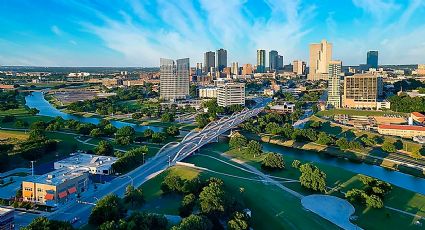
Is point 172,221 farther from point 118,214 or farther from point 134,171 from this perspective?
point 134,171

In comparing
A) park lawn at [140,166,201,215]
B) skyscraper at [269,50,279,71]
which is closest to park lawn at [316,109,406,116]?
park lawn at [140,166,201,215]

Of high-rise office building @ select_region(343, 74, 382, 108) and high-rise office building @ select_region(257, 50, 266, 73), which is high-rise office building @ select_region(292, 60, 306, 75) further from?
high-rise office building @ select_region(343, 74, 382, 108)

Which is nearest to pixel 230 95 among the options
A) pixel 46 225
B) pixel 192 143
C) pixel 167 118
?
pixel 167 118

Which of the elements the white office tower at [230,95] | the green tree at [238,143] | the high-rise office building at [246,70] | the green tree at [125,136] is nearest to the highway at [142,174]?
the green tree at [238,143]

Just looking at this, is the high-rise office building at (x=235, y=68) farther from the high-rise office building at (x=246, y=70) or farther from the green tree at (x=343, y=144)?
the green tree at (x=343, y=144)

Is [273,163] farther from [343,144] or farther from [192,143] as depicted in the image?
[343,144]

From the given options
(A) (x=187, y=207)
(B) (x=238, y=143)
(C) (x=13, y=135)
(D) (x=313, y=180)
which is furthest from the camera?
(C) (x=13, y=135)

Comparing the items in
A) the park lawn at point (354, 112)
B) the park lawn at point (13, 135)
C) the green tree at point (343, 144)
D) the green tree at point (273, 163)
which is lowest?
the green tree at point (273, 163)
